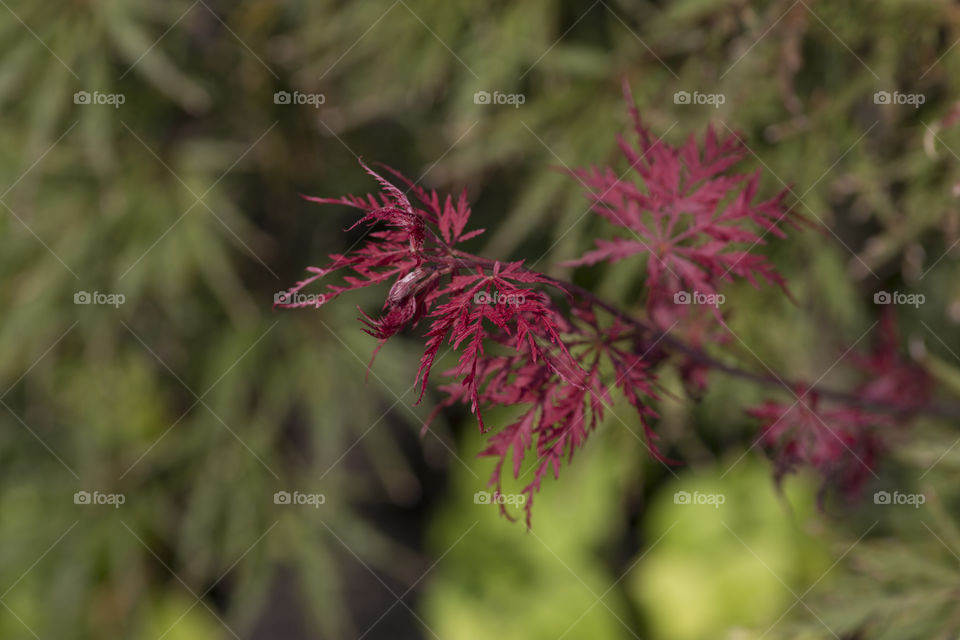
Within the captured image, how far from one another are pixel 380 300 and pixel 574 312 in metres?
0.71

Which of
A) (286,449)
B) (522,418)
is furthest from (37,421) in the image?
(522,418)

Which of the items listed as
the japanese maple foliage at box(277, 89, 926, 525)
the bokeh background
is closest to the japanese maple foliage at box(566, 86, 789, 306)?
the japanese maple foliage at box(277, 89, 926, 525)

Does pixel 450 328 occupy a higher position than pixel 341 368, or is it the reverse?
pixel 450 328

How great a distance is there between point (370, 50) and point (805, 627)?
0.73m

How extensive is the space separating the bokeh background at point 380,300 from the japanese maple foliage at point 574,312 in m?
0.22

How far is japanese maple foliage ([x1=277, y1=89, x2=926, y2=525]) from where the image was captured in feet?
0.87

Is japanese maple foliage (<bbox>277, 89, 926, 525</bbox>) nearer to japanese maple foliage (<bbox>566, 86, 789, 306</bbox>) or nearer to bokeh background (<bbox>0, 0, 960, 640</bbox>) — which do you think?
japanese maple foliage (<bbox>566, 86, 789, 306</bbox>)

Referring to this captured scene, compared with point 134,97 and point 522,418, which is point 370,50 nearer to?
point 134,97

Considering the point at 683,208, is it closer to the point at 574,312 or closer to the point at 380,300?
the point at 574,312

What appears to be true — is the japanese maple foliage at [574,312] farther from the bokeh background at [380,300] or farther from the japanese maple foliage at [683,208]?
the bokeh background at [380,300]

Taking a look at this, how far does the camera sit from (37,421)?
111 centimetres

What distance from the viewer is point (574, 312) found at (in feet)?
1.09

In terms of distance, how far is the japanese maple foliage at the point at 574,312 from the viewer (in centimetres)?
26

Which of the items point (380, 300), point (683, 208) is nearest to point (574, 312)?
point (683, 208)
